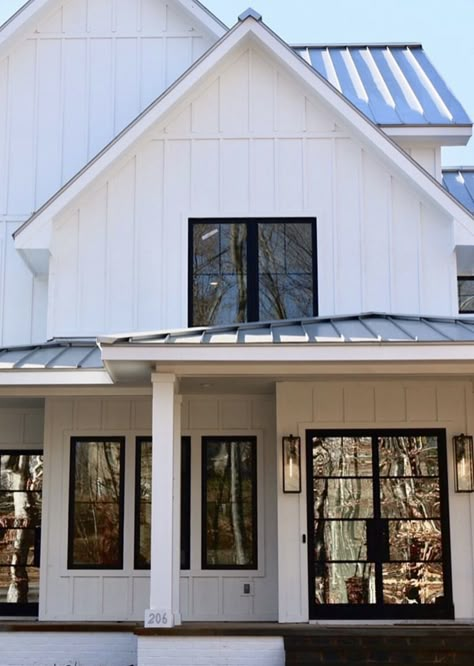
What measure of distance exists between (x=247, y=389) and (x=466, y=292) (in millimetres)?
3849

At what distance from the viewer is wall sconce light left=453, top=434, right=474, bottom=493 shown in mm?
10555

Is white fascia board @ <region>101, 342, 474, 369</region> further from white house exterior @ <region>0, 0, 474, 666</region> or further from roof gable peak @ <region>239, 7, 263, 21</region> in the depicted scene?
roof gable peak @ <region>239, 7, 263, 21</region>

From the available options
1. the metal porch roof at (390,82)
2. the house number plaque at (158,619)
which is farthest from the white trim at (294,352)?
the metal porch roof at (390,82)

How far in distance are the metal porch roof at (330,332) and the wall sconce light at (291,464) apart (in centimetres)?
168

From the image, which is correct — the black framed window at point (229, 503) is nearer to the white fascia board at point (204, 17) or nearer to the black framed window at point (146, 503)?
the black framed window at point (146, 503)

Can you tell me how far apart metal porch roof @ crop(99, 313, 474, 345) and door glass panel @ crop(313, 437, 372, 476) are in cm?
171

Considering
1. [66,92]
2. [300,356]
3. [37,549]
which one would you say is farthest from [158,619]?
[66,92]

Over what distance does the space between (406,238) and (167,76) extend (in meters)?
4.59

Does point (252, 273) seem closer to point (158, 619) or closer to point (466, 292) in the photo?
point (466, 292)

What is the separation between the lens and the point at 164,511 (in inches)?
346

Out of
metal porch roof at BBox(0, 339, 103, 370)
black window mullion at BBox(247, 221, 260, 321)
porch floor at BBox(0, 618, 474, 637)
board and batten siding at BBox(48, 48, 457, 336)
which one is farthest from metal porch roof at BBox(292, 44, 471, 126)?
porch floor at BBox(0, 618, 474, 637)

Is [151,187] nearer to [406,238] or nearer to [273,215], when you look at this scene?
[273,215]

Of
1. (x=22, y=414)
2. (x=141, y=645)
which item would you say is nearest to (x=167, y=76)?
(x=22, y=414)

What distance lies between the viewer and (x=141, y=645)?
867 centimetres
